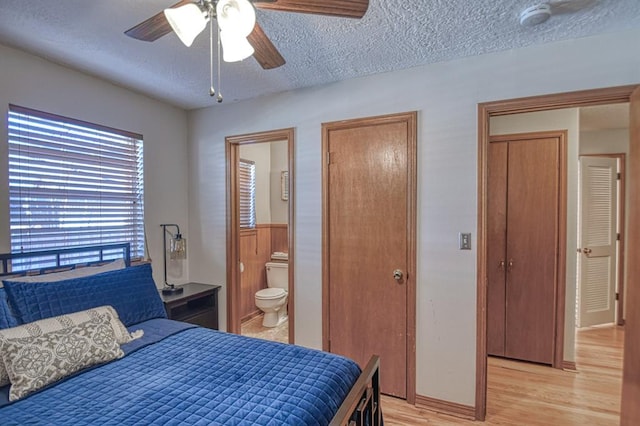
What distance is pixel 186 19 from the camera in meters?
1.25

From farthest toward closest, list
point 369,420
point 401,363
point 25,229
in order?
point 401,363 → point 25,229 → point 369,420

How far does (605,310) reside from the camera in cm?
398

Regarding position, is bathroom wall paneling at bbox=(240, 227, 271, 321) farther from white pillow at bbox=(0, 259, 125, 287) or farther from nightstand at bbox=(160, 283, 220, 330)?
white pillow at bbox=(0, 259, 125, 287)

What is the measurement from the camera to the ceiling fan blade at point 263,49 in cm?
146

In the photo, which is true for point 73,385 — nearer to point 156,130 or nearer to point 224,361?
point 224,361

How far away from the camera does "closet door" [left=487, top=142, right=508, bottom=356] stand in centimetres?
309

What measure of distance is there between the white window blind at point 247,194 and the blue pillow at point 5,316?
97.3 inches

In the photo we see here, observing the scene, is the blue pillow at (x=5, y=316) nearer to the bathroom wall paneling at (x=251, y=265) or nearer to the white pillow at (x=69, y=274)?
the white pillow at (x=69, y=274)

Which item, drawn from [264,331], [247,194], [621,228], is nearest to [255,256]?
[247,194]

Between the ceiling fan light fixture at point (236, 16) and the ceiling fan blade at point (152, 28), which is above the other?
the ceiling fan blade at point (152, 28)

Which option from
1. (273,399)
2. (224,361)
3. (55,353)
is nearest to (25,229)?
(55,353)

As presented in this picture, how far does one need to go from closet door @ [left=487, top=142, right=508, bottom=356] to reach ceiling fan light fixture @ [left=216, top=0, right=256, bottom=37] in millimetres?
2688

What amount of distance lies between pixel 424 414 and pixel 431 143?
1885 mm

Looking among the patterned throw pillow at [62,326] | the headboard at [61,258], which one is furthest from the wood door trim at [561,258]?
the headboard at [61,258]
